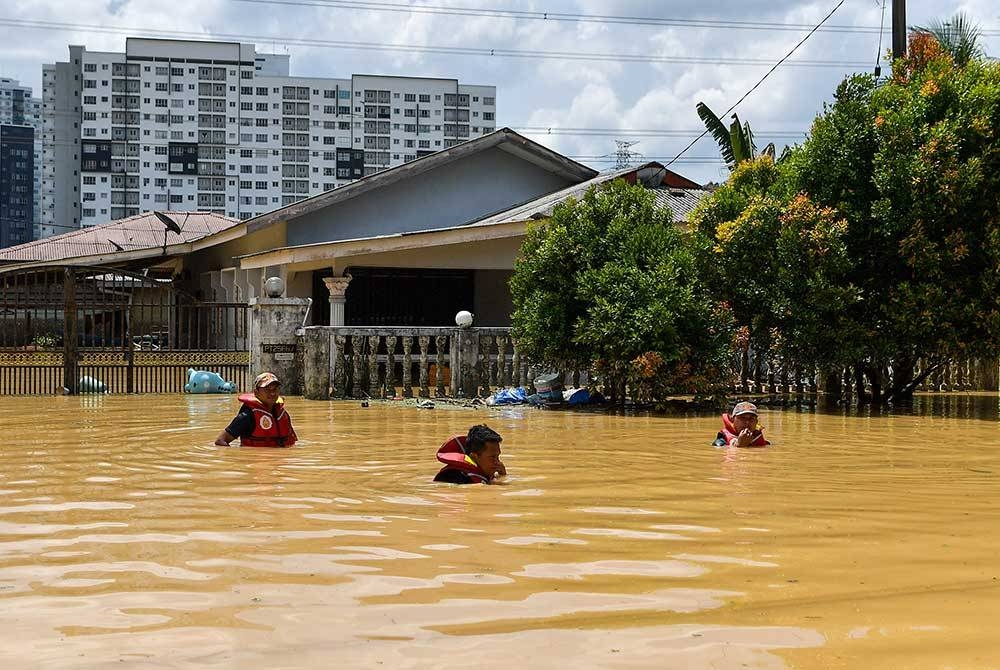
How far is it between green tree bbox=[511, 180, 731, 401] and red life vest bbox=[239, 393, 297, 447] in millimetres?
5986

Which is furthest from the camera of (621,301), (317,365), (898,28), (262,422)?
(898,28)

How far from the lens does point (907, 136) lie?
1605cm

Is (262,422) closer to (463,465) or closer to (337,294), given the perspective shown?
(463,465)

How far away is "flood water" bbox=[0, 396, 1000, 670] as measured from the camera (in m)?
4.13

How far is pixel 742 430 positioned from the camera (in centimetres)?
1094

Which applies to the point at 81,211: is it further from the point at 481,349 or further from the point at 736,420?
the point at 736,420

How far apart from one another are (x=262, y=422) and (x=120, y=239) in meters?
23.2

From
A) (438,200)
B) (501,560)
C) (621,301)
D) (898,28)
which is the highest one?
(898,28)

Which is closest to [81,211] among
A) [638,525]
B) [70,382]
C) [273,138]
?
[273,138]

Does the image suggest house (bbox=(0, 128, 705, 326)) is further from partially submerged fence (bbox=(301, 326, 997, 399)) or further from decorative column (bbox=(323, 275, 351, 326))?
partially submerged fence (bbox=(301, 326, 997, 399))

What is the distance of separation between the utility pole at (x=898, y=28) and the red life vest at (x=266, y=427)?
1451 cm

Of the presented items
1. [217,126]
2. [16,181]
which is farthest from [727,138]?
[16,181]

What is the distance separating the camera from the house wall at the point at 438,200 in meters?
26.5

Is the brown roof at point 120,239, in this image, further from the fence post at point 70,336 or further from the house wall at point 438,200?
the fence post at point 70,336
